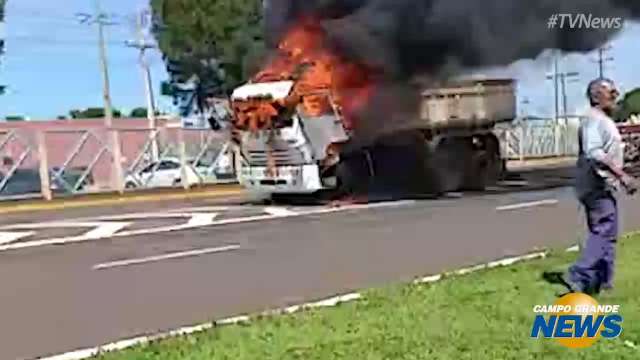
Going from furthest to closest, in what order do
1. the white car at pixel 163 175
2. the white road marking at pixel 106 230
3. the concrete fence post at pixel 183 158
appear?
the concrete fence post at pixel 183 158
the white car at pixel 163 175
the white road marking at pixel 106 230

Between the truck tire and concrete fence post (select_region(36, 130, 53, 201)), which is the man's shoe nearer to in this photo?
the truck tire

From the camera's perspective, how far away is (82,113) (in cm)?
7494

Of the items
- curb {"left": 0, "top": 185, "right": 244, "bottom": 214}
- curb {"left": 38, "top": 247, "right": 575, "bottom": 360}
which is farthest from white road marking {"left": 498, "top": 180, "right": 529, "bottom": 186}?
curb {"left": 38, "top": 247, "right": 575, "bottom": 360}

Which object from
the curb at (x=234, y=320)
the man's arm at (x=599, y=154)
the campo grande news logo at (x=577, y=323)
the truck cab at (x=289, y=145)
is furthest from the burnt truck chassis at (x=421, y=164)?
the campo grande news logo at (x=577, y=323)

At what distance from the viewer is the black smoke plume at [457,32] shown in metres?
17.2

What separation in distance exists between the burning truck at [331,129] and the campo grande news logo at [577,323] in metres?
11.3

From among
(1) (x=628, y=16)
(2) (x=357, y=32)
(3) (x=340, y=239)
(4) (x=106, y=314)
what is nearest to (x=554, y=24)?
(1) (x=628, y=16)

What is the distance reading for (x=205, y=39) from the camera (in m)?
34.0

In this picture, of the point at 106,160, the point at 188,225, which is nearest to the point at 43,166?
the point at 106,160

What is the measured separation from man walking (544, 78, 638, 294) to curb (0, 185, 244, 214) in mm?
15737

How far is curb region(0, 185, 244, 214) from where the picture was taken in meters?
22.2

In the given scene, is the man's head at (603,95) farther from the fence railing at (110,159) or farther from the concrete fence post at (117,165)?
the concrete fence post at (117,165)

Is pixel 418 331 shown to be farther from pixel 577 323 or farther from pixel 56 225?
pixel 56 225

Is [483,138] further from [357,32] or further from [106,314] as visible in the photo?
[106,314]
